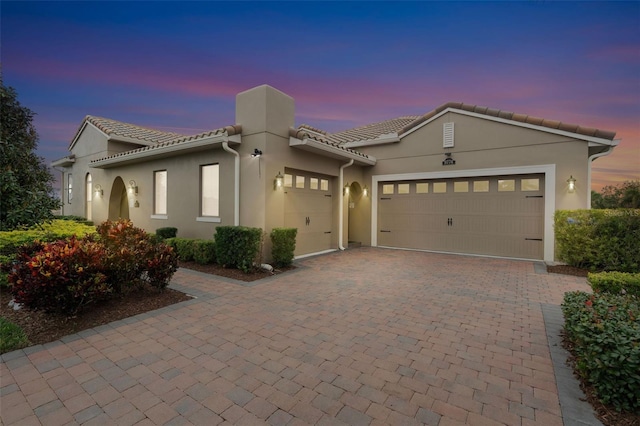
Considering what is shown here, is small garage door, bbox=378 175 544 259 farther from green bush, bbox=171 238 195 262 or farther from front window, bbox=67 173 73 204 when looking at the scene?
front window, bbox=67 173 73 204

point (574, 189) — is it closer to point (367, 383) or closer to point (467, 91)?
point (467, 91)

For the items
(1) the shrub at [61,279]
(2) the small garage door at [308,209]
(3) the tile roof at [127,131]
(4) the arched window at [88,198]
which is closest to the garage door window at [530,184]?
(2) the small garage door at [308,209]

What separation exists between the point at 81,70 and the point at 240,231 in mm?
9295

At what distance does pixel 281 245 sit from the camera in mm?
7633

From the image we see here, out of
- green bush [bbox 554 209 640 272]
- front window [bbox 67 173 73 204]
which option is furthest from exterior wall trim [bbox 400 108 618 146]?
front window [bbox 67 173 73 204]

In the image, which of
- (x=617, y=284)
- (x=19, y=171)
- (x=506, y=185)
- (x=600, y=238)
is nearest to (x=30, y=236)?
(x=19, y=171)

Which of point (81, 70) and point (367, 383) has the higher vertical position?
point (81, 70)

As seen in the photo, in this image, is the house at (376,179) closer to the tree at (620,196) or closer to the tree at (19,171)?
the tree at (19,171)

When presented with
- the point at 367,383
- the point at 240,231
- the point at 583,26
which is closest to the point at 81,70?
the point at 240,231

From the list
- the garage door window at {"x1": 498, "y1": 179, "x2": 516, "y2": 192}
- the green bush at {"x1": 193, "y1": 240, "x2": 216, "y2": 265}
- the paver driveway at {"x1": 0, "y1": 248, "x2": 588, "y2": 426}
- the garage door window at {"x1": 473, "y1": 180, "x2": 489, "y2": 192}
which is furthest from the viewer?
the garage door window at {"x1": 473, "y1": 180, "x2": 489, "y2": 192}

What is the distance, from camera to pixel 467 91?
12203mm

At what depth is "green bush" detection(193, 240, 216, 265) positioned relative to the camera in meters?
7.74

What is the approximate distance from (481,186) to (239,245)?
8248 millimetres

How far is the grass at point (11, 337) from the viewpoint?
3.27 m
